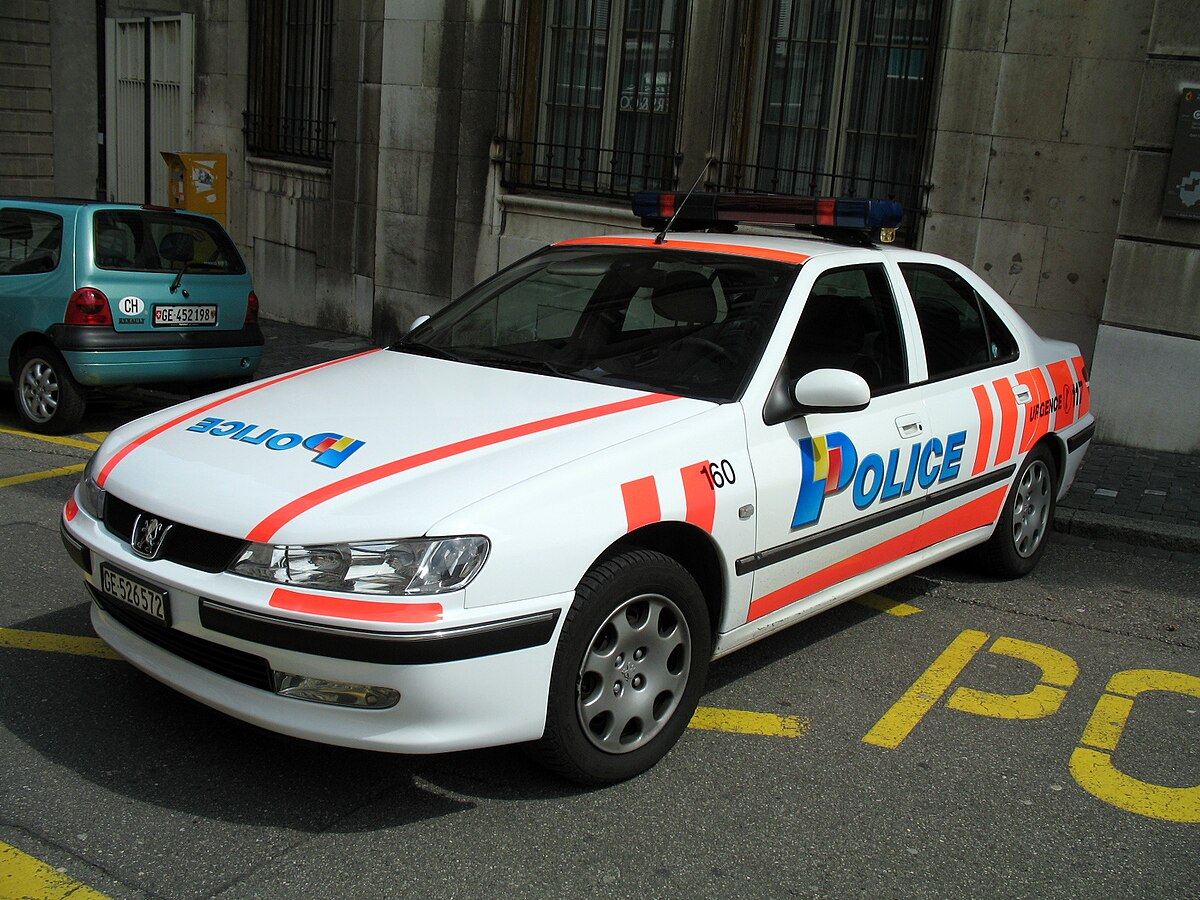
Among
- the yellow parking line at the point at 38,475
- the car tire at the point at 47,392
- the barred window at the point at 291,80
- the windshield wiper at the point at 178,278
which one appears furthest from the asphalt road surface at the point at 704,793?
the barred window at the point at 291,80

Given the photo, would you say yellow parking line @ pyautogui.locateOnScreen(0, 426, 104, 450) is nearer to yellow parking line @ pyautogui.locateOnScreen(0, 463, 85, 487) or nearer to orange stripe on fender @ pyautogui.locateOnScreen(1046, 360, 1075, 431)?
yellow parking line @ pyautogui.locateOnScreen(0, 463, 85, 487)

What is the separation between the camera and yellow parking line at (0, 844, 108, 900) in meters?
2.92

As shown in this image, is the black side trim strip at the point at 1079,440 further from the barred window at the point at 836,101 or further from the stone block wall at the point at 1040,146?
the barred window at the point at 836,101

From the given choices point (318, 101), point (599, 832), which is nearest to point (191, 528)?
point (599, 832)

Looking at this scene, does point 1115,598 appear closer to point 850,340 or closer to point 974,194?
point 850,340

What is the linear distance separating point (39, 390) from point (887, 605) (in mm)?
5646

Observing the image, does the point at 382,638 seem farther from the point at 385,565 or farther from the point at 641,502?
the point at 641,502

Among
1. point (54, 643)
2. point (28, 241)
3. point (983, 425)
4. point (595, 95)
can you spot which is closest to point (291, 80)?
point (595, 95)

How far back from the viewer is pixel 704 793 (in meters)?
3.61

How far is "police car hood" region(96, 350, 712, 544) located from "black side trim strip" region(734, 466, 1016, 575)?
20.9 inches

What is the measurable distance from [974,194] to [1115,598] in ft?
14.0

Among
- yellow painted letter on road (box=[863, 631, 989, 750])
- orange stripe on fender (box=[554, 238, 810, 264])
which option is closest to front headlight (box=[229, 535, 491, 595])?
yellow painted letter on road (box=[863, 631, 989, 750])

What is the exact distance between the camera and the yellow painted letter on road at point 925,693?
409cm

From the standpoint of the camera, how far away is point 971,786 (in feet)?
12.3
